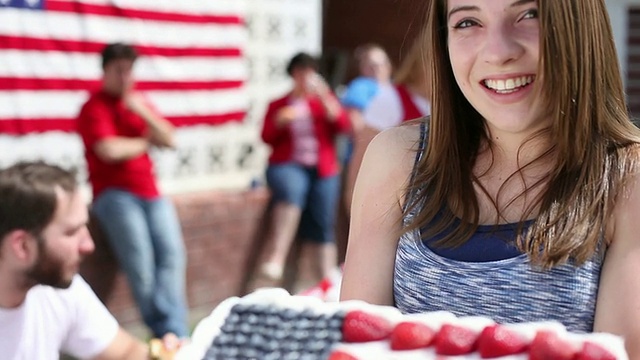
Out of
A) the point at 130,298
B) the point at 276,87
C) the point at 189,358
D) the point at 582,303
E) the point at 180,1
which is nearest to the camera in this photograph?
the point at 189,358

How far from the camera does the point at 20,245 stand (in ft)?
9.97

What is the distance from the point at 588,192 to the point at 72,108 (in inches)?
185

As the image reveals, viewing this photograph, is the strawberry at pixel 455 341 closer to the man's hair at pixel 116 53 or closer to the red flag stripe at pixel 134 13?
the man's hair at pixel 116 53

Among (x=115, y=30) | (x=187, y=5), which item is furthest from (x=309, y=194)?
(x=115, y=30)

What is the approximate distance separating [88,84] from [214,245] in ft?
5.09

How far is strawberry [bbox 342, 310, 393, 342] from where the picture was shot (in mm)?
1669

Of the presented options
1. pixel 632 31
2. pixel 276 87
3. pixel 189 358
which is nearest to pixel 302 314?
pixel 189 358

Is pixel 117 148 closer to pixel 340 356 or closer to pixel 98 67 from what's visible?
pixel 98 67

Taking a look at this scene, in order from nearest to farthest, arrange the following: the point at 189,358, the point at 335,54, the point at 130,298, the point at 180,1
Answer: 1. the point at 189,358
2. the point at 130,298
3. the point at 180,1
4. the point at 335,54

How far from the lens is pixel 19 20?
5863 mm

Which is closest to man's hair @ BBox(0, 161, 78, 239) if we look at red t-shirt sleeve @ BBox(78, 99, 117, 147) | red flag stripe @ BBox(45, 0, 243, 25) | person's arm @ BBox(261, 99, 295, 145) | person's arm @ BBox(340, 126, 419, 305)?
person's arm @ BBox(340, 126, 419, 305)

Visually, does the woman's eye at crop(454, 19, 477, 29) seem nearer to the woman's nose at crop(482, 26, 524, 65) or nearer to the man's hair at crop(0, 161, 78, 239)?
the woman's nose at crop(482, 26, 524, 65)

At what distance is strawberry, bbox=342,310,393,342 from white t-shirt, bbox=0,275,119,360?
154 centimetres

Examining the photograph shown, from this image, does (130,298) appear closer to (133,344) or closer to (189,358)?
(133,344)
